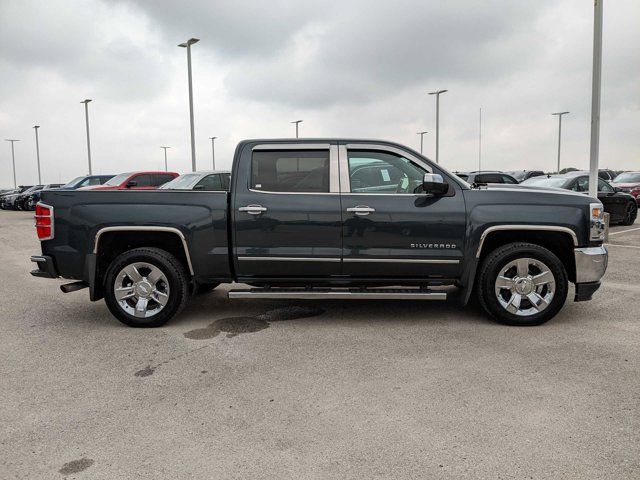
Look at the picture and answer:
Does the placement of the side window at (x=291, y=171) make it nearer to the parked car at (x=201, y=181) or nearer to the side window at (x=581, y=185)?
the parked car at (x=201, y=181)

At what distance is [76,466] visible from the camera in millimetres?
2820

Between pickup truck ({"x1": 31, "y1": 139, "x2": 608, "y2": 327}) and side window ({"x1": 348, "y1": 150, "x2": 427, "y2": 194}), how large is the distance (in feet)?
0.04

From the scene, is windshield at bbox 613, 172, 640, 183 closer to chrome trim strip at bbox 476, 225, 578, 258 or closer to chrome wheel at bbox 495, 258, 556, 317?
chrome trim strip at bbox 476, 225, 578, 258

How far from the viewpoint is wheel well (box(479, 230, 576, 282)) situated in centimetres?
545

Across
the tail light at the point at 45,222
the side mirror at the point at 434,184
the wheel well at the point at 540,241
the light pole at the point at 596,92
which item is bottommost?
the wheel well at the point at 540,241

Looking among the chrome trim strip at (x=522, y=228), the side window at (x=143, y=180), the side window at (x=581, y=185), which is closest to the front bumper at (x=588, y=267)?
the chrome trim strip at (x=522, y=228)

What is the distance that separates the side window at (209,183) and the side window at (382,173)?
859 cm

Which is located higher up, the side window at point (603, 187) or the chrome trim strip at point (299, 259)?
the side window at point (603, 187)

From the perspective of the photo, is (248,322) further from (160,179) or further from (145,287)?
(160,179)

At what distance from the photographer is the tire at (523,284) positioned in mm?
5273

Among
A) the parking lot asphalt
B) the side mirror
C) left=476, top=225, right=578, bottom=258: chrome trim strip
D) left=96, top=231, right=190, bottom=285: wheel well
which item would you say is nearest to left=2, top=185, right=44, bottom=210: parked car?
the parking lot asphalt

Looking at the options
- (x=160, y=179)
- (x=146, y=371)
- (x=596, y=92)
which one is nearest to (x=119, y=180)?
(x=160, y=179)

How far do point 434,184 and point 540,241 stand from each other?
4.60ft

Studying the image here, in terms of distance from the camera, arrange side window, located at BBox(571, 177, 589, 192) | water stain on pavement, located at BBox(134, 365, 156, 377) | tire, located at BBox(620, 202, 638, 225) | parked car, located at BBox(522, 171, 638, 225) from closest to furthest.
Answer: water stain on pavement, located at BBox(134, 365, 156, 377) < side window, located at BBox(571, 177, 589, 192) < parked car, located at BBox(522, 171, 638, 225) < tire, located at BBox(620, 202, 638, 225)
